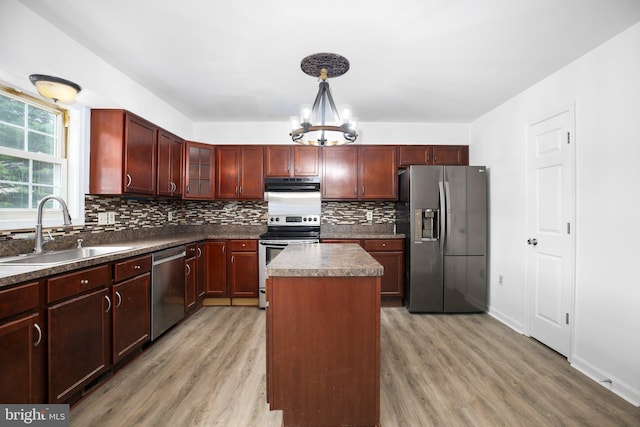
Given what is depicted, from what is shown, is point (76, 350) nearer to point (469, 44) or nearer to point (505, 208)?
point (469, 44)

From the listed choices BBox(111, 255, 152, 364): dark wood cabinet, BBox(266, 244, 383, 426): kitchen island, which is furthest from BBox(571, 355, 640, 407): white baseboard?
BBox(111, 255, 152, 364): dark wood cabinet

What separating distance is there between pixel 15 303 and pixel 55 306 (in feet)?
0.78

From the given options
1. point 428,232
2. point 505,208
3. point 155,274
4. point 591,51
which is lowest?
point 155,274

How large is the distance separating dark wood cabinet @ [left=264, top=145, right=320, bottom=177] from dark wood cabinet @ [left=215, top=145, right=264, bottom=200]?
0.13 m

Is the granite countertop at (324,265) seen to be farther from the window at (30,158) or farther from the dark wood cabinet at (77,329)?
the window at (30,158)

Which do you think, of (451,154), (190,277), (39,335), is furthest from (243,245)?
(451,154)

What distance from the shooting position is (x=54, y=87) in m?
1.88

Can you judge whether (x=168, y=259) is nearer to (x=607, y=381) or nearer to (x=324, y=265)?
(x=324, y=265)

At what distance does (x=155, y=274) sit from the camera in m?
2.61

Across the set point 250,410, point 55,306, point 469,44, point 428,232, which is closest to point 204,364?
point 250,410

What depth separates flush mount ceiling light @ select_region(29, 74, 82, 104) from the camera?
72.0 inches

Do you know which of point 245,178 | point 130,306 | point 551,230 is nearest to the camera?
point 130,306

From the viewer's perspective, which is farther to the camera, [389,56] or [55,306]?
[389,56]

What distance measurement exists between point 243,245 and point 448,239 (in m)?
2.55
